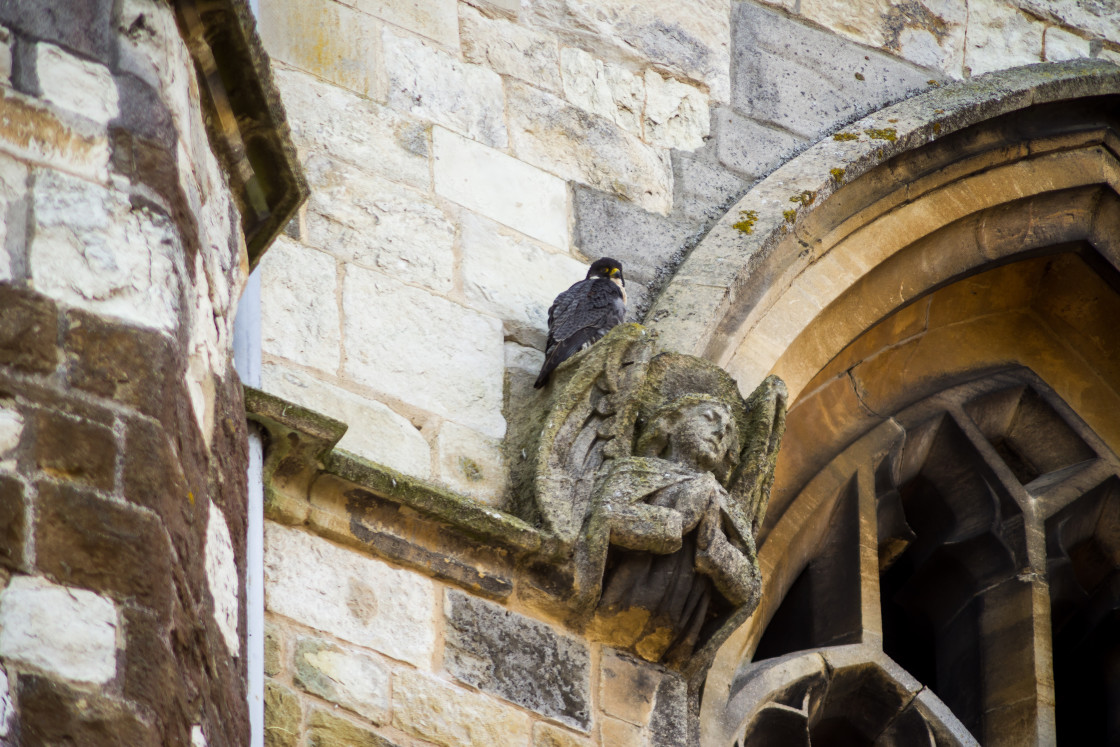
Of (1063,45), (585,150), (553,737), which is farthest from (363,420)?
(1063,45)

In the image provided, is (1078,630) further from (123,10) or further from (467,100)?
(123,10)

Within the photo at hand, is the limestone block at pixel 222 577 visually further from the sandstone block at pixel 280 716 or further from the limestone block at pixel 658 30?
the limestone block at pixel 658 30

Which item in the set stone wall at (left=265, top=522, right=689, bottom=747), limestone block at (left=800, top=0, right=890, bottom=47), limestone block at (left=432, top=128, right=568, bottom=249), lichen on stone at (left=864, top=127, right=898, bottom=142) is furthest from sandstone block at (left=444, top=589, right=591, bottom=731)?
limestone block at (left=800, top=0, right=890, bottom=47)

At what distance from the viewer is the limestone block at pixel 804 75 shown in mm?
5961

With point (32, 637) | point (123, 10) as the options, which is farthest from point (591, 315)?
point (32, 637)

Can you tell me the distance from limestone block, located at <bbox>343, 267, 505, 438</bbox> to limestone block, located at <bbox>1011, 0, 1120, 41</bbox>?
2.79 m

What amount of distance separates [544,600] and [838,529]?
164 centimetres

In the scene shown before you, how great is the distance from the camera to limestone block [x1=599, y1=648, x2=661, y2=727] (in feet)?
14.4

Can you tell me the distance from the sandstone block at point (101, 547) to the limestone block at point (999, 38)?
4217 millimetres

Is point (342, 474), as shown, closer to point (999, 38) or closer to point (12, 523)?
point (12, 523)

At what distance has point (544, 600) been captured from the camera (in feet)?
14.4

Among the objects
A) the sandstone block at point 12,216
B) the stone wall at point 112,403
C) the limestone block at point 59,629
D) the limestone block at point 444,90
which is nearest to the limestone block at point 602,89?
the limestone block at point 444,90

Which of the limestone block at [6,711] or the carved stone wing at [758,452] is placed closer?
the limestone block at [6,711]

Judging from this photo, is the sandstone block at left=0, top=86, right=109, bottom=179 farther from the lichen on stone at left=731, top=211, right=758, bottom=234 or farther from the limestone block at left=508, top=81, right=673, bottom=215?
the lichen on stone at left=731, top=211, right=758, bottom=234
